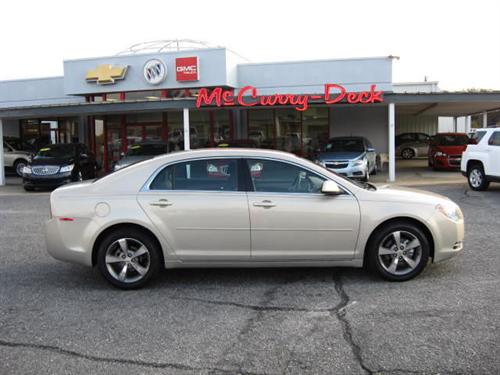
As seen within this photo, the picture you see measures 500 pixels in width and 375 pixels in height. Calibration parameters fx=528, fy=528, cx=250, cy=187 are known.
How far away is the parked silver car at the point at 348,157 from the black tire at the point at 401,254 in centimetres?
966

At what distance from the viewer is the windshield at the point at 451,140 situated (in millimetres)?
20859

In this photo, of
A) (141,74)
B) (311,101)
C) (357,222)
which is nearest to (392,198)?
(357,222)

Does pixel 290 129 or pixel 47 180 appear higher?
pixel 290 129

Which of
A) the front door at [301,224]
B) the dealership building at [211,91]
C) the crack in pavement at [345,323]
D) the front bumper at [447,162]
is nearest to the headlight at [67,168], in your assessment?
the dealership building at [211,91]

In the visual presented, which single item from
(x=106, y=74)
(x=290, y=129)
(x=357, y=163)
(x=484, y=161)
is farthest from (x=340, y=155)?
(x=106, y=74)

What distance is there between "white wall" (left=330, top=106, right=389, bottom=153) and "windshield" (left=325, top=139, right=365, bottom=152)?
19.3 ft

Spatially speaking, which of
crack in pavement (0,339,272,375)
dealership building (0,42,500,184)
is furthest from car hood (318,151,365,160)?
crack in pavement (0,339,272,375)

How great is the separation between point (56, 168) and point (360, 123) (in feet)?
43.3

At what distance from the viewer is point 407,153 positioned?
1200 inches

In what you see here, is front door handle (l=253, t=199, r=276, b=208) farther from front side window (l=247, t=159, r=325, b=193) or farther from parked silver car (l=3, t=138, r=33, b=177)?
parked silver car (l=3, t=138, r=33, b=177)

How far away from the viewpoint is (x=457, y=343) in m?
4.12

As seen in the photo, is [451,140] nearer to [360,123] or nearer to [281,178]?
[360,123]

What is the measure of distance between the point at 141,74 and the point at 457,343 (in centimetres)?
2078

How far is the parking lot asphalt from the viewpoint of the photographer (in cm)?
389
